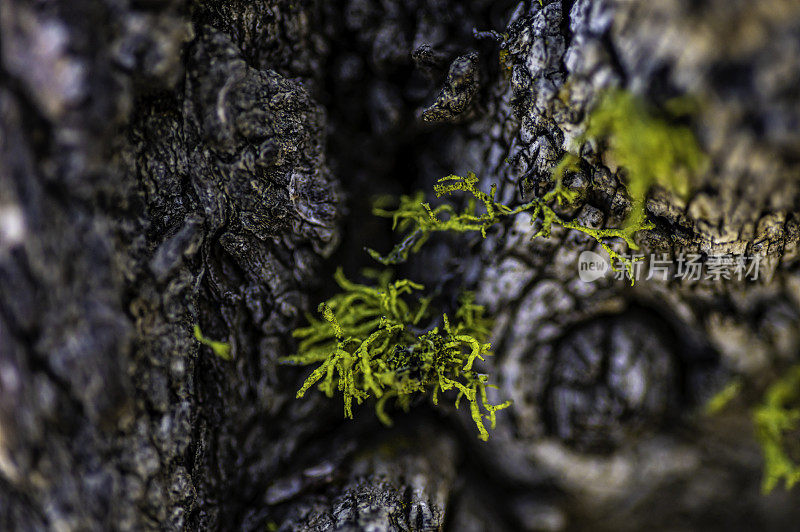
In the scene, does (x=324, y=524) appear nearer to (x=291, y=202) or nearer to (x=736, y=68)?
(x=291, y=202)

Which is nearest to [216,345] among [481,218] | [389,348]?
[389,348]

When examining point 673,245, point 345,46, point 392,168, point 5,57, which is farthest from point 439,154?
point 5,57

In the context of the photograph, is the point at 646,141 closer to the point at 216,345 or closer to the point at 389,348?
the point at 389,348

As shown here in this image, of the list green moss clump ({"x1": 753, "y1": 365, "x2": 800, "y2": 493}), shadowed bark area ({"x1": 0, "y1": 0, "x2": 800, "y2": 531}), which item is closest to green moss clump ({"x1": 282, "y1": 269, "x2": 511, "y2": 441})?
shadowed bark area ({"x1": 0, "y1": 0, "x2": 800, "y2": 531})

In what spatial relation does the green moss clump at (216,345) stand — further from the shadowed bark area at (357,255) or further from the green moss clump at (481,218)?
the green moss clump at (481,218)

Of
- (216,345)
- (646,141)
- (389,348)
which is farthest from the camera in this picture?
(389,348)
